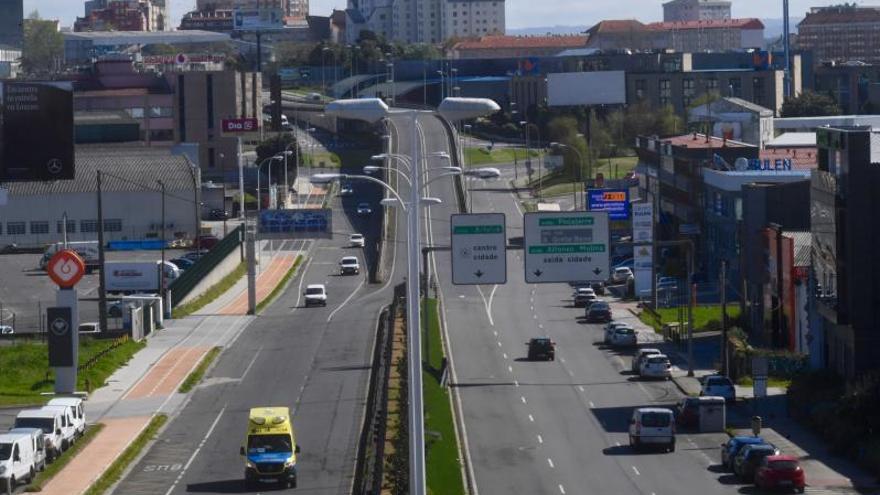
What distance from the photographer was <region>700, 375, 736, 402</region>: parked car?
4869 centimetres

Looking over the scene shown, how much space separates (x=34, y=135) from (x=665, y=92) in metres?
123

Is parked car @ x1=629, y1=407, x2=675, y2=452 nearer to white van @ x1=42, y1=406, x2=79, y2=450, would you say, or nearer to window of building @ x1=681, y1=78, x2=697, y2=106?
white van @ x1=42, y1=406, x2=79, y2=450

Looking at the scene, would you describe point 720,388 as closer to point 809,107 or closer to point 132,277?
point 132,277

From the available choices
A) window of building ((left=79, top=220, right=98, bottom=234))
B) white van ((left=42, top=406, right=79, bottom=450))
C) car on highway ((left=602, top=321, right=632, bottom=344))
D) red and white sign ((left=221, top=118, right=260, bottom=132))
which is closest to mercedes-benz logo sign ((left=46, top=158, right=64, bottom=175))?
white van ((left=42, top=406, right=79, bottom=450))

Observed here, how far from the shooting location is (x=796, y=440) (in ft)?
141

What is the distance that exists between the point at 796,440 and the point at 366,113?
20898 mm

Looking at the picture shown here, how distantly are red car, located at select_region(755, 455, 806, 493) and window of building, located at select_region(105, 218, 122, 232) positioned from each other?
7605 centimetres

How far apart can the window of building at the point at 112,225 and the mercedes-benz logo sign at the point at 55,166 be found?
5970cm

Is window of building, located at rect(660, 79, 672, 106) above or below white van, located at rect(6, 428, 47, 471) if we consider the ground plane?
above

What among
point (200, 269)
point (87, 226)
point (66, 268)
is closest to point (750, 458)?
point (66, 268)

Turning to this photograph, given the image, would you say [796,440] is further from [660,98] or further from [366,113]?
[660,98]

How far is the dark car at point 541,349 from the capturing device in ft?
193

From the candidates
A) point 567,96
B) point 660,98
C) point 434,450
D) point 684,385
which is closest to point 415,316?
point 434,450

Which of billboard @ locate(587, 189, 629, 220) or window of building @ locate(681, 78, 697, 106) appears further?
window of building @ locate(681, 78, 697, 106)
